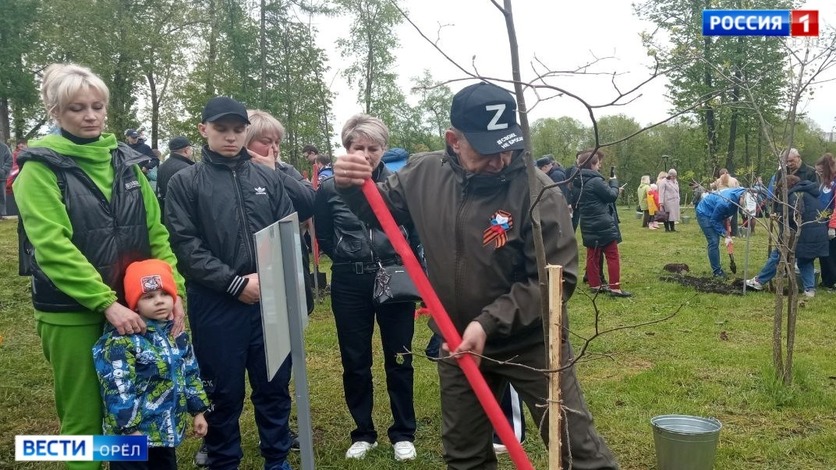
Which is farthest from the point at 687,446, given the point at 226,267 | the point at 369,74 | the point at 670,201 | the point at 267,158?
the point at 369,74

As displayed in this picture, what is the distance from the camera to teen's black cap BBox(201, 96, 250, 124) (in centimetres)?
328

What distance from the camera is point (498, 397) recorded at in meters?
2.84

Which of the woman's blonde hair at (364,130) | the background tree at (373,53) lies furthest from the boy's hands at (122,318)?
the background tree at (373,53)

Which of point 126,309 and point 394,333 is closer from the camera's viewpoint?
point 126,309

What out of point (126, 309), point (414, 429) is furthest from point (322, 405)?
point (126, 309)

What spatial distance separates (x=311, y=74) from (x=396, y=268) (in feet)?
52.0

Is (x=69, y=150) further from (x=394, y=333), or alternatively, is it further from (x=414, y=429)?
(x=414, y=429)

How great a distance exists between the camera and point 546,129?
205 ft

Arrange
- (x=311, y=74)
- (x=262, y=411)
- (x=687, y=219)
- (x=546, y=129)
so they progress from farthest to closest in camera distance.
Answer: (x=546, y=129)
(x=687, y=219)
(x=311, y=74)
(x=262, y=411)

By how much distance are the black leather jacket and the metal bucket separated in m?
1.79

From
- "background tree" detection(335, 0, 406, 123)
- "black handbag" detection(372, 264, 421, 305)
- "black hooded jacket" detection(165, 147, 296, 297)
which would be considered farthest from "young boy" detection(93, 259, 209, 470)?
"background tree" detection(335, 0, 406, 123)

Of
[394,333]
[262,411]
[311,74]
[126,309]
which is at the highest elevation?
[311,74]

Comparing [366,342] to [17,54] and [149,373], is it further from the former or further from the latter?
[17,54]

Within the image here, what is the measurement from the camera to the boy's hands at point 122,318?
271cm
